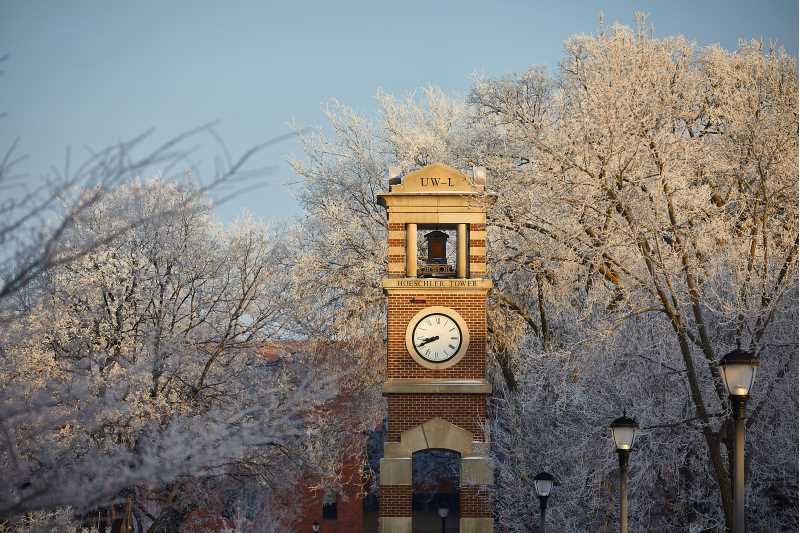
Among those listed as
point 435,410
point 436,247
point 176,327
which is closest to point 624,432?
point 435,410

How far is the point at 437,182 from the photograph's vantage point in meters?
19.1

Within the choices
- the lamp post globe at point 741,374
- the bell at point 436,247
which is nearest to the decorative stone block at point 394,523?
the bell at point 436,247

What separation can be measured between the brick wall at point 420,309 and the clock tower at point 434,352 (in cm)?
2

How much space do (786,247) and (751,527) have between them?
15.4 ft

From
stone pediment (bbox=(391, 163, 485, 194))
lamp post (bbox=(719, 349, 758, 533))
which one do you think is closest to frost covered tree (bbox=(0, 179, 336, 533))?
stone pediment (bbox=(391, 163, 485, 194))

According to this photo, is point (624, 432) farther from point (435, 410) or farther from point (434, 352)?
point (434, 352)

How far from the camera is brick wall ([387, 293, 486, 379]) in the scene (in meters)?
18.9

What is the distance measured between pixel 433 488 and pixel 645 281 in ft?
83.8

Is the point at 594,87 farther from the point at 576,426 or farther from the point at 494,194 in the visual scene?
the point at 576,426

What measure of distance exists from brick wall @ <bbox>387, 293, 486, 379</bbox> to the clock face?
20 centimetres

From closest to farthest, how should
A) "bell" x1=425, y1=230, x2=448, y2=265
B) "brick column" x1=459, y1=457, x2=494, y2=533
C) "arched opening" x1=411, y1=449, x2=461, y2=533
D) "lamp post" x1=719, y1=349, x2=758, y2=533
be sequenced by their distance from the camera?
"lamp post" x1=719, y1=349, x2=758, y2=533 → "brick column" x1=459, y1=457, x2=494, y2=533 → "bell" x1=425, y1=230, x2=448, y2=265 → "arched opening" x1=411, y1=449, x2=461, y2=533

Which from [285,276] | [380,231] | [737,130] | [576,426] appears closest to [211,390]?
[285,276]

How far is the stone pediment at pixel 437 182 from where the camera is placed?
19.0 m

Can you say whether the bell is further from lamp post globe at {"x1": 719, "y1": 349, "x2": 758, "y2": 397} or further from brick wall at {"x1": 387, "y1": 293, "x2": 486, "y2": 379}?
lamp post globe at {"x1": 719, "y1": 349, "x2": 758, "y2": 397}
